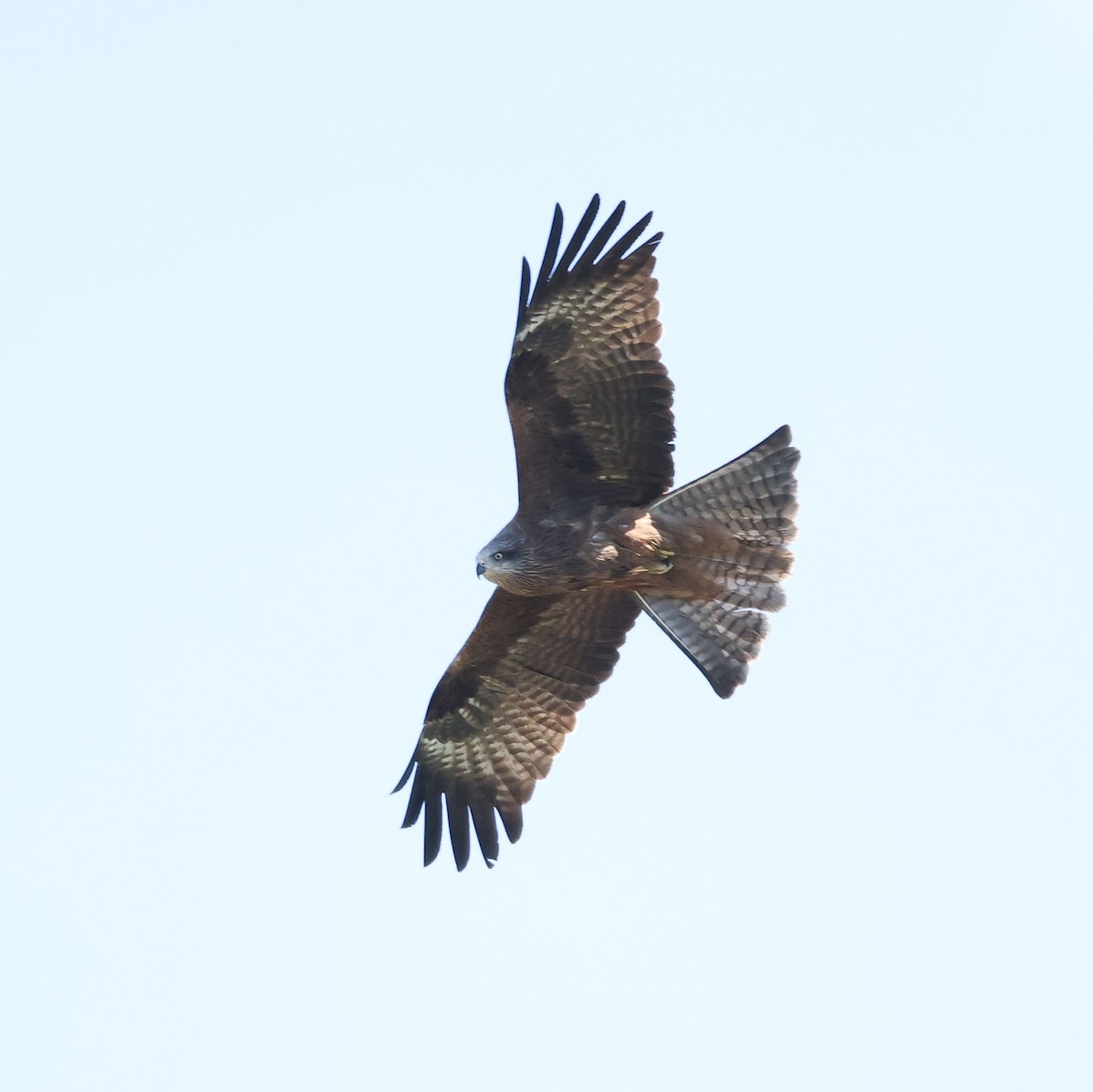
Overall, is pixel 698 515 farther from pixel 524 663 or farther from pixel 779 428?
pixel 524 663

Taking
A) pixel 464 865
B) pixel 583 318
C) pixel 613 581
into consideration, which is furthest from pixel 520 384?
pixel 464 865

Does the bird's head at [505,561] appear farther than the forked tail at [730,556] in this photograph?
No

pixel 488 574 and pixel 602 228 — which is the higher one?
pixel 602 228

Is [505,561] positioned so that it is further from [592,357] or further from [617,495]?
[592,357]

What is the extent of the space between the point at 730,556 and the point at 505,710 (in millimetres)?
1804

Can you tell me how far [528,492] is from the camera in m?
10.4

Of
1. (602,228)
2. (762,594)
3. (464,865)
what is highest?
(602,228)

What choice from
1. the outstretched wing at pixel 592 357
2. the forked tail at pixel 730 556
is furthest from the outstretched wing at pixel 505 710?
the outstretched wing at pixel 592 357

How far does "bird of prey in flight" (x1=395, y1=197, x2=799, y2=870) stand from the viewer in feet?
33.4

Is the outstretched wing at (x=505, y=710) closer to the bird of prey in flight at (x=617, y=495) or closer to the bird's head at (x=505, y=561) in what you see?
the bird of prey in flight at (x=617, y=495)

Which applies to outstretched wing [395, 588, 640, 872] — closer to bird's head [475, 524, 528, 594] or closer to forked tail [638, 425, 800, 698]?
forked tail [638, 425, 800, 698]

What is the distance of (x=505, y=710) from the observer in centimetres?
1157

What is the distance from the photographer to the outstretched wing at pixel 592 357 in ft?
33.3

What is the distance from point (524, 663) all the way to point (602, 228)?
267 cm
